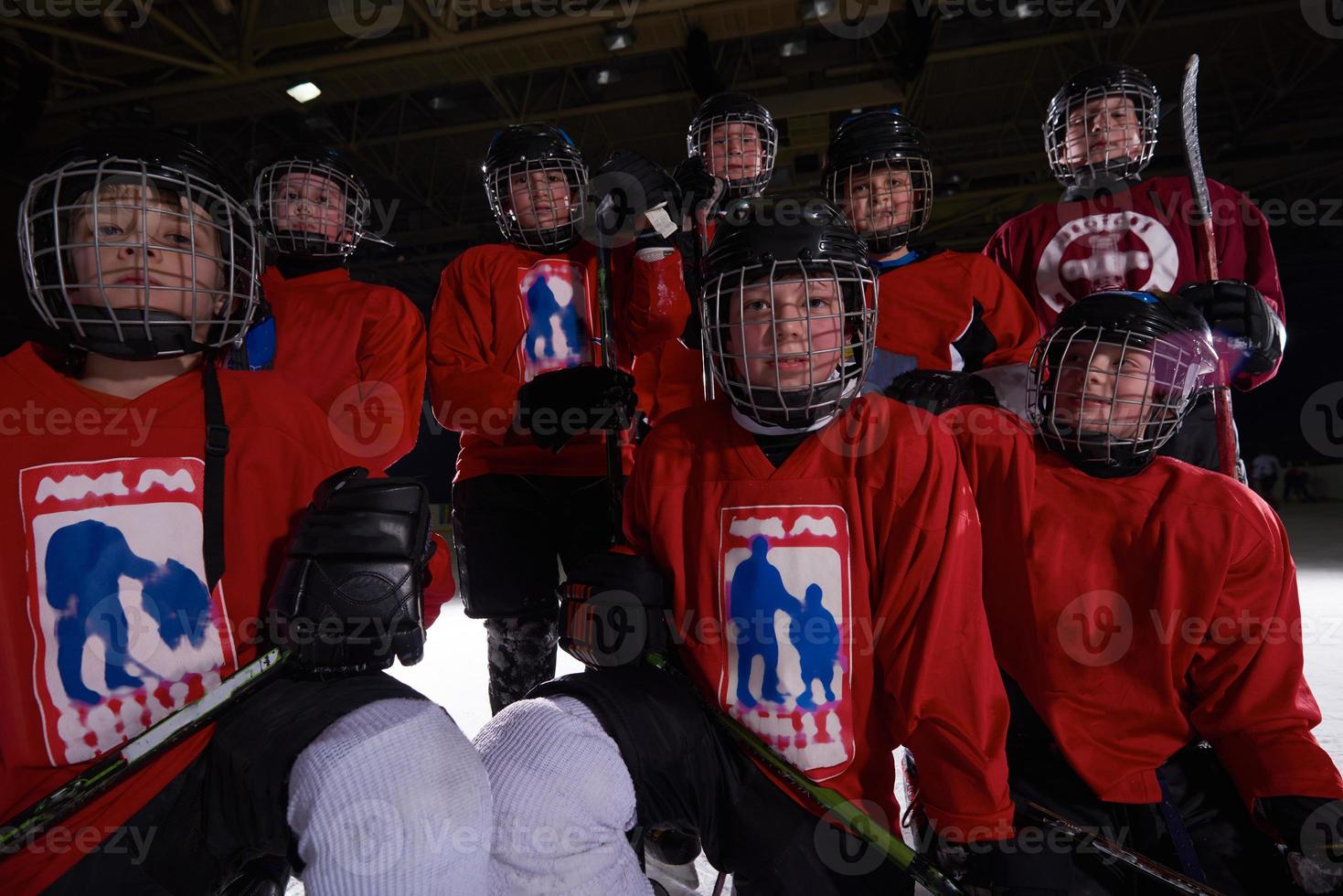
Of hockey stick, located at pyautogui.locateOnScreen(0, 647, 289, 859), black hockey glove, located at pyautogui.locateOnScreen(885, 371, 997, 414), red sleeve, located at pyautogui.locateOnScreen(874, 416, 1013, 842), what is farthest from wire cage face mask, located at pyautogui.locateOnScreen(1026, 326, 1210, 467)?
hockey stick, located at pyautogui.locateOnScreen(0, 647, 289, 859)

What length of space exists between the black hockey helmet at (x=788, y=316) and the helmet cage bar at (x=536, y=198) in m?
0.73

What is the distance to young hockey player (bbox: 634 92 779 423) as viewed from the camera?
84.4 inches

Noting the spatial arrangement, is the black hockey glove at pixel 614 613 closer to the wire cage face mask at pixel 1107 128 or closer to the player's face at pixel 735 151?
the player's face at pixel 735 151

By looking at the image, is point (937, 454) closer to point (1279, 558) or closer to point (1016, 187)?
point (1279, 558)

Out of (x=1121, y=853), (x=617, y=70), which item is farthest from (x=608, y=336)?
(x=617, y=70)

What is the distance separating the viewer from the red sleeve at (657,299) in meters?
1.73

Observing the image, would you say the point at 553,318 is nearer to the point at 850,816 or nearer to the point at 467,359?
the point at 467,359

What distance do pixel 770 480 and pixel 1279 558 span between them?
83 cm

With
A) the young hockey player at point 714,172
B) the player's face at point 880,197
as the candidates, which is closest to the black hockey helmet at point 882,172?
the player's face at point 880,197

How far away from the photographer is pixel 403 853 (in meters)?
0.80

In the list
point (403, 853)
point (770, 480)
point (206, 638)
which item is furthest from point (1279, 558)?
point (206, 638)

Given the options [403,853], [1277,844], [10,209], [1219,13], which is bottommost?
[1277,844]

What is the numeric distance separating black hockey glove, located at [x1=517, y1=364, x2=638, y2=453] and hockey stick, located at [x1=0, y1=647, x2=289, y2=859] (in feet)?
2.60

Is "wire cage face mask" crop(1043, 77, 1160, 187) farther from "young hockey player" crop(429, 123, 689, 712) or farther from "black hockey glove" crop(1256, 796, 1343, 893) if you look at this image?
"black hockey glove" crop(1256, 796, 1343, 893)
